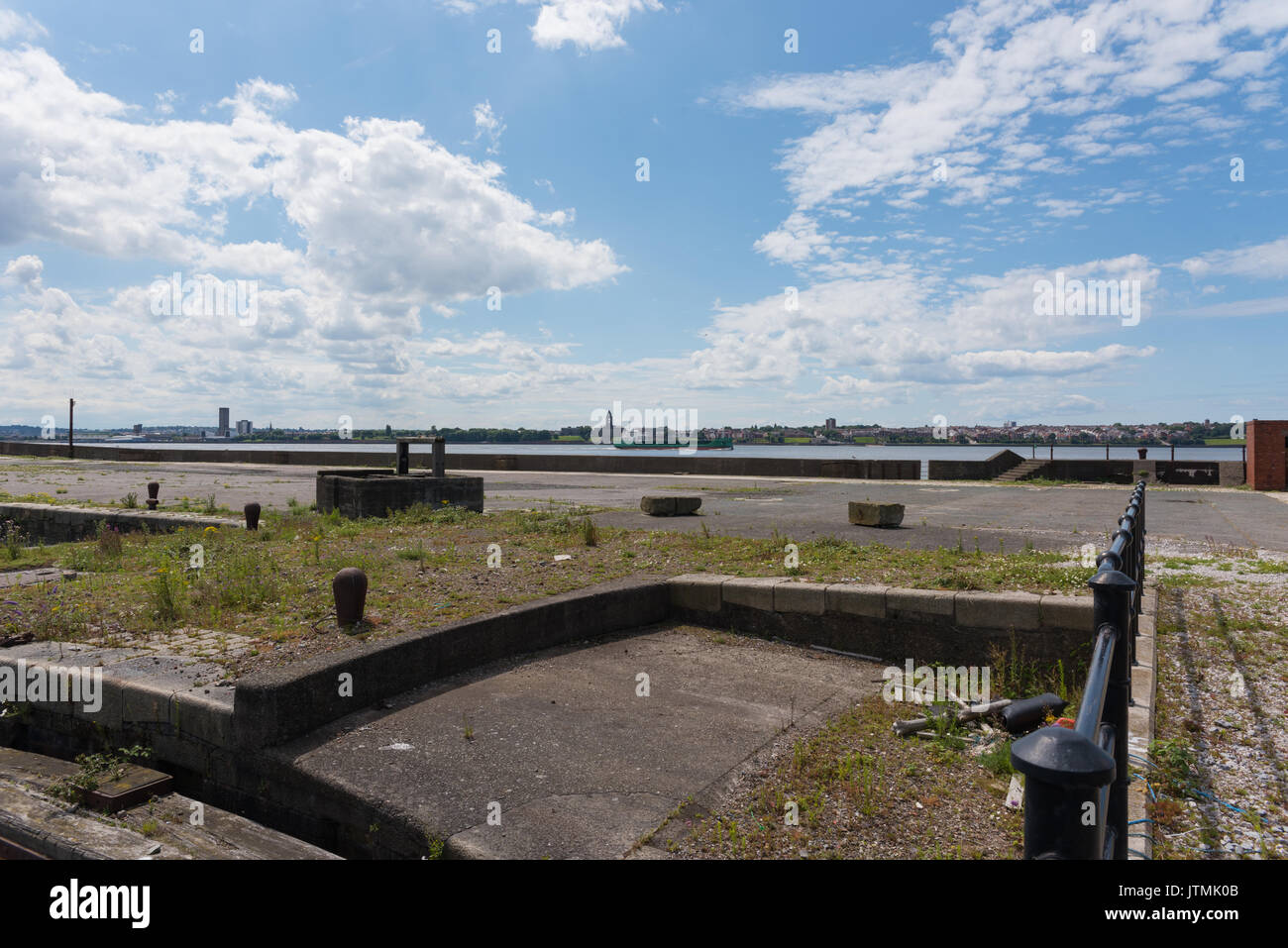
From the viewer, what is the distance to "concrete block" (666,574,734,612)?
7.31 metres

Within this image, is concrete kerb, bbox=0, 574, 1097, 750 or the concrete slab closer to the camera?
the concrete slab

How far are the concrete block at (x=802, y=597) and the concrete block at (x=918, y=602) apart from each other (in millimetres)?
581

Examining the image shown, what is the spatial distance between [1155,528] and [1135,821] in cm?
1243

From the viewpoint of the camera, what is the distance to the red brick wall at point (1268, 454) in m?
23.1

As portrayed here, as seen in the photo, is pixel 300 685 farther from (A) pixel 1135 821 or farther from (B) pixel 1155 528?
(B) pixel 1155 528

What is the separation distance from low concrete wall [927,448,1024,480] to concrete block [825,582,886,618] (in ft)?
84.0

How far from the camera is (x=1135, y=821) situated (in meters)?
3.11

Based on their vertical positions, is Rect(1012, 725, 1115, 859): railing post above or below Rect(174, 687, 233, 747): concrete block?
above

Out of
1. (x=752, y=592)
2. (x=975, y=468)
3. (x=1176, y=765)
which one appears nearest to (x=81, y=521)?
(x=752, y=592)

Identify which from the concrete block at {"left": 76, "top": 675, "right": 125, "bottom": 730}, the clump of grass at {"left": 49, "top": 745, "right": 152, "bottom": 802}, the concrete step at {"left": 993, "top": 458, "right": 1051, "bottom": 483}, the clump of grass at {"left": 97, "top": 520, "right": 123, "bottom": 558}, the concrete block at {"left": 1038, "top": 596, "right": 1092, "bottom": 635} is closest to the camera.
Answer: the clump of grass at {"left": 49, "top": 745, "right": 152, "bottom": 802}

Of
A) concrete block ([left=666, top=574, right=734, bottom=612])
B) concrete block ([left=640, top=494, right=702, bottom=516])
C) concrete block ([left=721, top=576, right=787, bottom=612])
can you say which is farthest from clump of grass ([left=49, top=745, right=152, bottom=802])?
concrete block ([left=640, top=494, right=702, bottom=516])

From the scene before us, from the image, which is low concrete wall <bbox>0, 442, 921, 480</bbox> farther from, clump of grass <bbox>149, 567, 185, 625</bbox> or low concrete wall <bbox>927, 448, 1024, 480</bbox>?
Result: clump of grass <bbox>149, 567, 185, 625</bbox>

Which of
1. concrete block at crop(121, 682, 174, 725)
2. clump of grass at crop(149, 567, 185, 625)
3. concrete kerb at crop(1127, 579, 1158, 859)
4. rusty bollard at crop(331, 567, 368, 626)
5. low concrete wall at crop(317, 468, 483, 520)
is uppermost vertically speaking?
low concrete wall at crop(317, 468, 483, 520)
